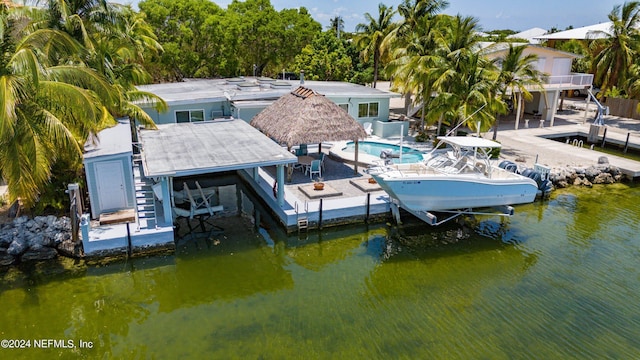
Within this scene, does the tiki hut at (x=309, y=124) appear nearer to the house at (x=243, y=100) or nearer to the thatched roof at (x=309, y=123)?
the thatched roof at (x=309, y=123)

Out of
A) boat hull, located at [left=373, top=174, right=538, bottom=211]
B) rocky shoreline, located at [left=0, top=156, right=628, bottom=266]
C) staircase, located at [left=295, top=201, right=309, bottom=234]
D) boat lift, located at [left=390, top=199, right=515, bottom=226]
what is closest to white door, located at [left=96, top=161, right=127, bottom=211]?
rocky shoreline, located at [left=0, top=156, right=628, bottom=266]

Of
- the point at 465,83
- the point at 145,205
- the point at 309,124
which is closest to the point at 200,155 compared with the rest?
the point at 145,205

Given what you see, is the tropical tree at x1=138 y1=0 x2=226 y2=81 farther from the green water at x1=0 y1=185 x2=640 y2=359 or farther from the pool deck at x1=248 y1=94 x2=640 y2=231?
the green water at x1=0 y1=185 x2=640 y2=359

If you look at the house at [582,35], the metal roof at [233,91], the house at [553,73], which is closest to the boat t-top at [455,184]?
the metal roof at [233,91]

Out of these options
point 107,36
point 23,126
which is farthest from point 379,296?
point 107,36

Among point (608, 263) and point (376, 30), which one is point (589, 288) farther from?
point (376, 30)

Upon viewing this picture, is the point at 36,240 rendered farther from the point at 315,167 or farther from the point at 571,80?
the point at 571,80
